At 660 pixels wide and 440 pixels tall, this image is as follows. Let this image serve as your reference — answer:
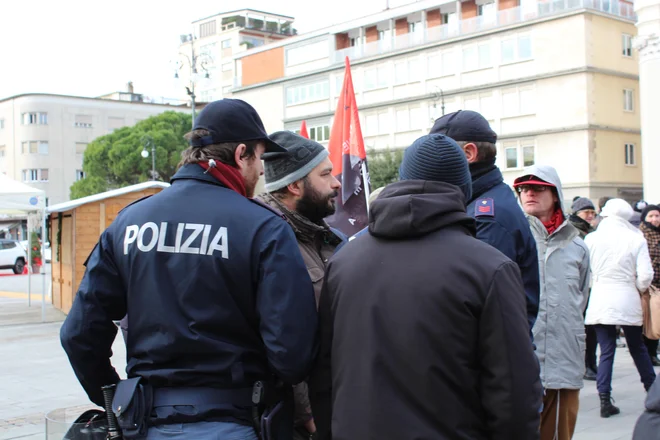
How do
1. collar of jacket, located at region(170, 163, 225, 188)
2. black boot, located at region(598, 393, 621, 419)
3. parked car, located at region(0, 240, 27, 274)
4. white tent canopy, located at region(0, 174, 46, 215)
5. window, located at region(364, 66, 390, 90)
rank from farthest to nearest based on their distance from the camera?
window, located at region(364, 66, 390, 90) → parked car, located at region(0, 240, 27, 274) → white tent canopy, located at region(0, 174, 46, 215) → black boot, located at region(598, 393, 621, 419) → collar of jacket, located at region(170, 163, 225, 188)

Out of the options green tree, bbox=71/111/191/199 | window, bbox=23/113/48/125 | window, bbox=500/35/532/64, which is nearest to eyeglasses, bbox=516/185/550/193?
window, bbox=500/35/532/64

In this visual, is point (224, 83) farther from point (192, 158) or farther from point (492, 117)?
point (192, 158)

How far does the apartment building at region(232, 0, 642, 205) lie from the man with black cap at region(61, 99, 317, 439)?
40.3 metres

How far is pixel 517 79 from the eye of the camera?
166ft

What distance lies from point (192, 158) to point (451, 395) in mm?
1316

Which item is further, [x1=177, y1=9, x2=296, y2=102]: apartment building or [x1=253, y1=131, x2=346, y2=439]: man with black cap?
[x1=177, y1=9, x2=296, y2=102]: apartment building

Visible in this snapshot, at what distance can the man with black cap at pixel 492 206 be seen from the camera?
3.48 meters

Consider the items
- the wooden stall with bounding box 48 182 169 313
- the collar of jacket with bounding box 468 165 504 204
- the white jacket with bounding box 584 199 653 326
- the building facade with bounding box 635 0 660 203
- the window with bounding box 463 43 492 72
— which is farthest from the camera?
the window with bounding box 463 43 492 72

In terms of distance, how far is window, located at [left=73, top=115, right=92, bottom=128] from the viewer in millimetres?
79375

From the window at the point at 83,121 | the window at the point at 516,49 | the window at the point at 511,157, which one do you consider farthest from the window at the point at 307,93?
the window at the point at 83,121

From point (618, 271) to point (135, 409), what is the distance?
6.36m

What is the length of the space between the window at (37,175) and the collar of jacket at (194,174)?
80696 mm

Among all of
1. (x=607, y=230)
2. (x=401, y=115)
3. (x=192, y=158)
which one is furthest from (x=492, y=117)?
(x=192, y=158)

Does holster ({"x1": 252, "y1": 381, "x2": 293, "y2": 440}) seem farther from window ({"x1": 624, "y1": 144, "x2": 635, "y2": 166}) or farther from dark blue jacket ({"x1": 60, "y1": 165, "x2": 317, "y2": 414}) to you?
window ({"x1": 624, "y1": 144, "x2": 635, "y2": 166})
